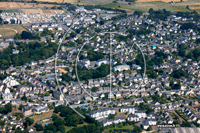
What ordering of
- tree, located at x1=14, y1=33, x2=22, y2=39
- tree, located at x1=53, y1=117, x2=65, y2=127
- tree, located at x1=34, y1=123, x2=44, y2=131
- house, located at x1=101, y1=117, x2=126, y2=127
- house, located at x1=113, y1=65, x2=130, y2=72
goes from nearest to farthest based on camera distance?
tree, located at x1=34, y1=123, x2=44, y2=131 → tree, located at x1=53, y1=117, x2=65, y2=127 → house, located at x1=101, y1=117, x2=126, y2=127 → house, located at x1=113, y1=65, x2=130, y2=72 → tree, located at x1=14, y1=33, x2=22, y2=39

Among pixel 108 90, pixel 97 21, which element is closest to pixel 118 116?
pixel 108 90

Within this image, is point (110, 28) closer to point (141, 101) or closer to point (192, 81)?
point (192, 81)

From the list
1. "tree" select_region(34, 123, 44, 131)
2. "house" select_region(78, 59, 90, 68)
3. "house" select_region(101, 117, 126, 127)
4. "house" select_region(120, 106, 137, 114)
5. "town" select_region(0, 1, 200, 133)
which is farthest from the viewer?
"house" select_region(78, 59, 90, 68)

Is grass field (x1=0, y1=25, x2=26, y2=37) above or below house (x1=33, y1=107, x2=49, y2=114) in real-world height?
above

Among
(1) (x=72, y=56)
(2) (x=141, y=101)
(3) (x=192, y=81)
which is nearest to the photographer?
(2) (x=141, y=101)

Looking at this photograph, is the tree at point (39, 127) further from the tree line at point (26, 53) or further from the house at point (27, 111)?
the tree line at point (26, 53)

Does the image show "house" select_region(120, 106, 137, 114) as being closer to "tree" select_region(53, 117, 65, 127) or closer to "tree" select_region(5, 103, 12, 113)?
"tree" select_region(53, 117, 65, 127)

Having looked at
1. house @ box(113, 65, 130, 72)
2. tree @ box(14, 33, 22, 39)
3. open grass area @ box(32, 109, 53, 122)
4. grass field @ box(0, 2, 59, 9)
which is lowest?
open grass area @ box(32, 109, 53, 122)

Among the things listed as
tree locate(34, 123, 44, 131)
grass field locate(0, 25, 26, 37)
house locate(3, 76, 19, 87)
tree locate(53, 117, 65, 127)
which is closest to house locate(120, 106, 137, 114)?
tree locate(53, 117, 65, 127)

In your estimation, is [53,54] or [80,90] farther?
[53,54]
